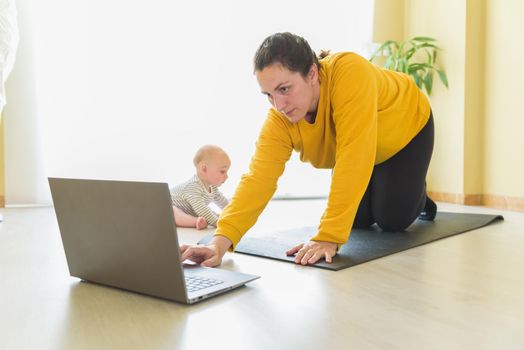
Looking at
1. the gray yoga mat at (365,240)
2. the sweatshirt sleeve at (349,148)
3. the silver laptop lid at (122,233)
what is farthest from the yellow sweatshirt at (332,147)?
the silver laptop lid at (122,233)

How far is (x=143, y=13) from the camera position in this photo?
10.7 feet

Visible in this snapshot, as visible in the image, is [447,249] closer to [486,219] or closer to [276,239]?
[276,239]

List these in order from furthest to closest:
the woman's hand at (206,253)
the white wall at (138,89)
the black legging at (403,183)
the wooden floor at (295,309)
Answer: the white wall at (138,89), the black legging at (403,183), the woman's hand at (206,253), the wooden floor at (295,309)

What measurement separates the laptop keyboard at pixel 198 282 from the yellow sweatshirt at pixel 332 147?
0.30 m

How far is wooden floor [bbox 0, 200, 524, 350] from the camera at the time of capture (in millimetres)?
812

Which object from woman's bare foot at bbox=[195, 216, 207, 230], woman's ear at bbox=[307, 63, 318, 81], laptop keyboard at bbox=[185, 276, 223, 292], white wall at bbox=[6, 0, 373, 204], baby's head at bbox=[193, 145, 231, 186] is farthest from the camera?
white wall at bbox=[6, 0, 373, 204]

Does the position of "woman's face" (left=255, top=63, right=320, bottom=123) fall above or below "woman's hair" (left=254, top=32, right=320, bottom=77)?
below

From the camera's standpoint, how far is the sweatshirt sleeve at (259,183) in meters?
1.46

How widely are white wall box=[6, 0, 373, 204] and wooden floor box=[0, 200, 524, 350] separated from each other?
1681mm

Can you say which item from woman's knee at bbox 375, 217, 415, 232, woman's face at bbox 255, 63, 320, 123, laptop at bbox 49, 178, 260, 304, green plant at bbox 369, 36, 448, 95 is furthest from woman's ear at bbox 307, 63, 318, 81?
green plant at bbox 369, 36, 448, 95

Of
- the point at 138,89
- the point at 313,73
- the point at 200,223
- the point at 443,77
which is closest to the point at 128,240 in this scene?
the point at 313,73

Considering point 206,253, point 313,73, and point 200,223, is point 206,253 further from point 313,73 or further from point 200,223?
point 200,223

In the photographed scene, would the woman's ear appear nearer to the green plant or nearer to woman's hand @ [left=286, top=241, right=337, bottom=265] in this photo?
woman's hand @ [left=286, top=241, right=337, bottom=265]

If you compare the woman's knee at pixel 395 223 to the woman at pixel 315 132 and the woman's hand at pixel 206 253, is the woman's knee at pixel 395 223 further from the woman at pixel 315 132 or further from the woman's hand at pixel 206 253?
the woman's hand at pixel 206 253
